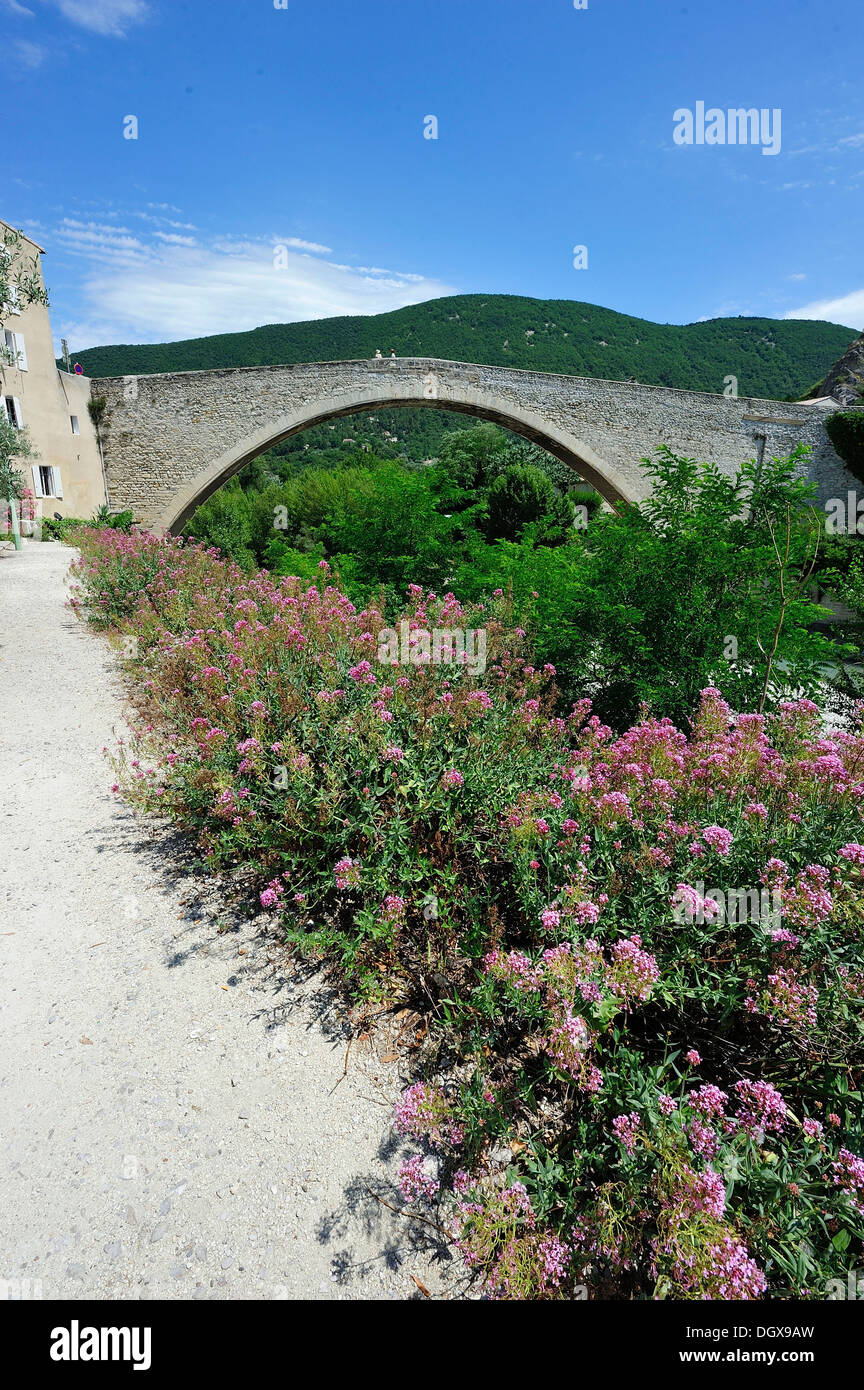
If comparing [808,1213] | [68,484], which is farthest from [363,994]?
[68,484]

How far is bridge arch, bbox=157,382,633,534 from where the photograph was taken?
18.0 meters

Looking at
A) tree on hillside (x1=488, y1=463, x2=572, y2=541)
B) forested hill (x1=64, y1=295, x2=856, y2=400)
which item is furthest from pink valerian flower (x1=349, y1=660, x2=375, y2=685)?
forested hill (x1=64, y1=295, x2=856, y2=400)

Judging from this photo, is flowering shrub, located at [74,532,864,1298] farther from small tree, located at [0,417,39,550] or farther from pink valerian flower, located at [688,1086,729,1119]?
small tree, located at [0,417,39,550]

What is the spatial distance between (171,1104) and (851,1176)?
195 cm

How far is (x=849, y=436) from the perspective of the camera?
21078mm

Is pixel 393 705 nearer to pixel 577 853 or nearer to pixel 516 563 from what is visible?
pixel 577 853

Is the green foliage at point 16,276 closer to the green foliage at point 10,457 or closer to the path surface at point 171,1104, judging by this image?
the green foliage at point 10,457

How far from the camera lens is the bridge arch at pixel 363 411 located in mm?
17984

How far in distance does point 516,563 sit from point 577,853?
414 cm

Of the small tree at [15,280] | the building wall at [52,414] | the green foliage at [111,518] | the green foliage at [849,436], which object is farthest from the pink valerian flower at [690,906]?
the green foliage at [849,436]

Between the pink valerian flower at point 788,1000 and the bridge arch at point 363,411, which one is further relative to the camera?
A: the bridge arch at point 363,411
